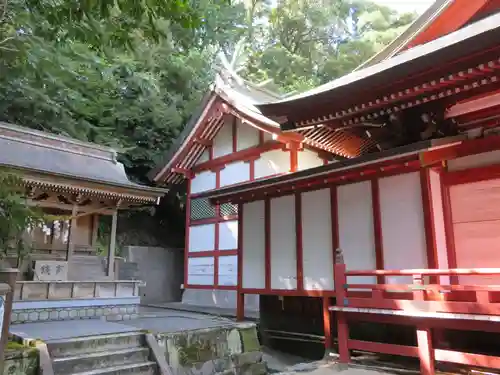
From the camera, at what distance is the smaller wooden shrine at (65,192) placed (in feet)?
31.1

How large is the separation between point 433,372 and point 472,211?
7.34 feet

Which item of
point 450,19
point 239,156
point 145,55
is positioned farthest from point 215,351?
point 145,55

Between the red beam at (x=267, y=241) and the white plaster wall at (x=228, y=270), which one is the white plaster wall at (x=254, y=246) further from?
the white plaster wall at (x=228, y=270)

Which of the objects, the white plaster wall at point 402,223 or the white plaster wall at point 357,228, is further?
the white plaster wall at point 357,228

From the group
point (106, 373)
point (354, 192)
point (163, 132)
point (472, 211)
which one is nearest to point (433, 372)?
point (472, 211)

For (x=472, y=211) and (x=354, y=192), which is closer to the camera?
(x=472, y=211)

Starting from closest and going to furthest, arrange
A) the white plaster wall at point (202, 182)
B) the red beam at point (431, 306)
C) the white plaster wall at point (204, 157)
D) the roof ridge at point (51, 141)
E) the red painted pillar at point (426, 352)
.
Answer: the red beam at point (431, 306)
the red painted pillar at point (426, 352)
the roof ridge at point (51, 141)
the white plaster wall at point (202, 182)
the white plaster wall at point (204, 157)

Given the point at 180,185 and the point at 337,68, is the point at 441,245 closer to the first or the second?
the point at 180,185

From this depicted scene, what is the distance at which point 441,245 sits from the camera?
5.65 meters

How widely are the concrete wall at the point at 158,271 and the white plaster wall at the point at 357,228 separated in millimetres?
9672

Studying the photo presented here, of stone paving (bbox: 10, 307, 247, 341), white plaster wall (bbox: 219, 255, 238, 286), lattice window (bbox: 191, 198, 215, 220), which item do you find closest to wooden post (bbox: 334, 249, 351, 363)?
stone paving (bbox: 10, 307, 247, 341)

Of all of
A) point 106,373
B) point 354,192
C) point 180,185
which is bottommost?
point 106,373

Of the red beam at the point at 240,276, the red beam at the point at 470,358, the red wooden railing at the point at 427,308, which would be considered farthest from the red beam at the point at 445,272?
the red beam at the point at 240,276

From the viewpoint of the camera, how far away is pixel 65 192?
9.70 m
